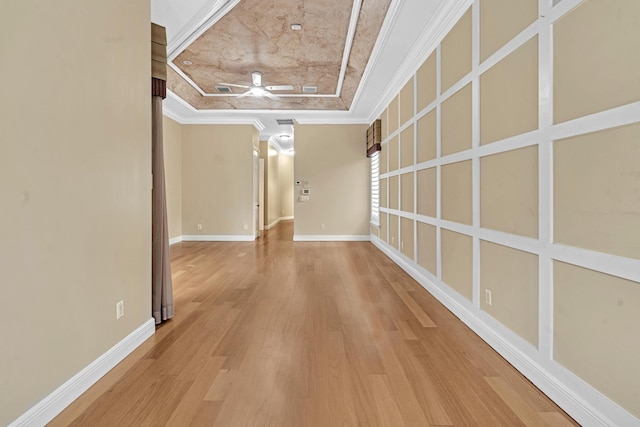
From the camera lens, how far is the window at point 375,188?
270 inches

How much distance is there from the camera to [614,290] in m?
1.38

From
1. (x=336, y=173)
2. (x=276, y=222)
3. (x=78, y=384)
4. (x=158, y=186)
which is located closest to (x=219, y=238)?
(x=336, y=173)

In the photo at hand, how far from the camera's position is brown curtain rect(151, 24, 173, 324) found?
2688 millimetres

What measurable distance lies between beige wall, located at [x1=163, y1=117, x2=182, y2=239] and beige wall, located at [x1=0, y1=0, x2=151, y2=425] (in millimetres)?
5198

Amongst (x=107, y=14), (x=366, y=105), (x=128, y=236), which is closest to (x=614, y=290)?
(x=128, y=236)

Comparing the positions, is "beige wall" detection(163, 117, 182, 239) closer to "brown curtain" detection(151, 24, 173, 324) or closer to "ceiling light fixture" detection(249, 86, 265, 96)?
"ceiling light fixture" detection(249, 86, 265, 96)

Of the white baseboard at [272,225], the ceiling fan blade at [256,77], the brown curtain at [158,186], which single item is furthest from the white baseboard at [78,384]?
the white baseboard at [272,225]

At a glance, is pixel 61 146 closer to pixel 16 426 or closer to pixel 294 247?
pixel 16 426

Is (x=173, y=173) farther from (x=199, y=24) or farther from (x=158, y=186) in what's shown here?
(x=158, y=186)

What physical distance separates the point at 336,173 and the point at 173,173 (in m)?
3.83

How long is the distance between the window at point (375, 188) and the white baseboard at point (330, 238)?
0.61m

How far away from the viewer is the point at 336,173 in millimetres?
7934

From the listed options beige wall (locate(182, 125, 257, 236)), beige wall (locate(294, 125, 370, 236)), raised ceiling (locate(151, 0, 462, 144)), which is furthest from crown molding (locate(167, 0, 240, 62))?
beige wall (locate(294, 125, 370, 236))

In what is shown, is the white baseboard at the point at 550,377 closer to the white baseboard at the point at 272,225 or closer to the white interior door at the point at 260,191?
the white interior door at the point at 260,191
